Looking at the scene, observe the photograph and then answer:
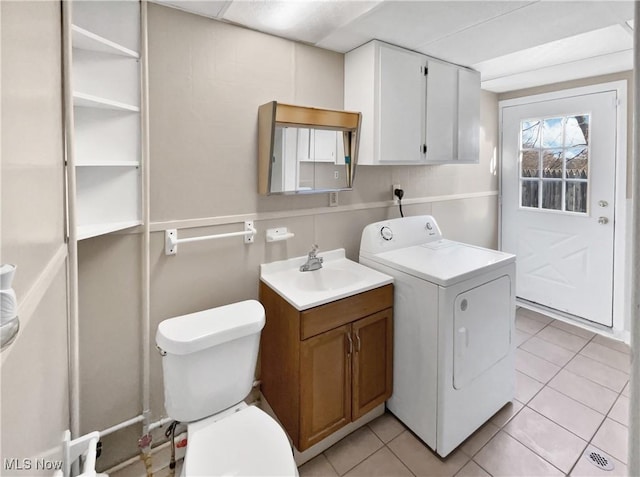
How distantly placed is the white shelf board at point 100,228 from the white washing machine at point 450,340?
1393 millimetres

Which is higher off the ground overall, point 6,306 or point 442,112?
point 442,112

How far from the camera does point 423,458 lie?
71.3 inches

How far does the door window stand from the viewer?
305cm

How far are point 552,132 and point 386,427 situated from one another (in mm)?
3026

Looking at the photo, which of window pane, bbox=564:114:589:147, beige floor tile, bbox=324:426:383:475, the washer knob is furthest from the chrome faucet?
window pane, bbox=564:114:589:147

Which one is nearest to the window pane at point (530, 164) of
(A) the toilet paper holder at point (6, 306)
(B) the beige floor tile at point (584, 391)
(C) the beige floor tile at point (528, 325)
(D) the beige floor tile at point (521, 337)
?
(C) the beige floor tile at point (528, 325)

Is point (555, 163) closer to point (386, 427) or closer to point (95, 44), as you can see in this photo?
point (386, 427)

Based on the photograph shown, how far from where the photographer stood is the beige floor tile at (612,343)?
109 inches

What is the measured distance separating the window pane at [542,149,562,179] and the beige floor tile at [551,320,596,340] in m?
1.37

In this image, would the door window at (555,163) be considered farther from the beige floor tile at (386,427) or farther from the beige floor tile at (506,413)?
the beige floor tile at (386,427)

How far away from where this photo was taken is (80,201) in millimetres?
1486

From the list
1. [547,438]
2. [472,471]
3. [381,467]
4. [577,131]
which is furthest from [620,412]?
[577,131]

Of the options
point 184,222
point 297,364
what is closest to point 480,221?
point 297,364

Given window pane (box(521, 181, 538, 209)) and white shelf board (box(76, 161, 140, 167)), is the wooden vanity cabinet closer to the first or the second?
white shelf board (box(76, 161, 140, 167))
